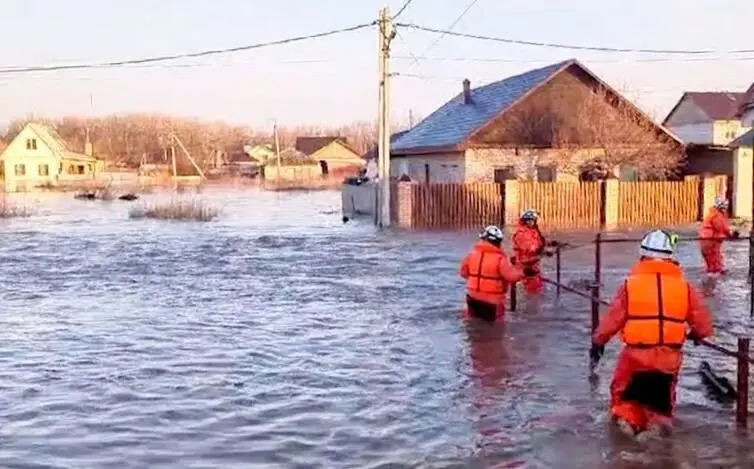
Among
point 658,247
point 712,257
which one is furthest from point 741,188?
point 658,247

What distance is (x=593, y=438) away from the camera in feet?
26.2

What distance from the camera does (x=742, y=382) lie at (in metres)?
7.85

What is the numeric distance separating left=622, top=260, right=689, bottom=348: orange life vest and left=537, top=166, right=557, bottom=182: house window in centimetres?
2862

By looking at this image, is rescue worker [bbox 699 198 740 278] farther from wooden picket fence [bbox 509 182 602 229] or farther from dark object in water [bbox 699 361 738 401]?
wooden picket fence [bbox 509 182 602 229]

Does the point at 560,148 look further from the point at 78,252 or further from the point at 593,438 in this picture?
the point at 593,438

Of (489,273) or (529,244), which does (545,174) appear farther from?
(489,273)

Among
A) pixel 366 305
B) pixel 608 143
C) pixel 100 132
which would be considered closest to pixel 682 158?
pixel 608 143

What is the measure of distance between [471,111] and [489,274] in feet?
89.0

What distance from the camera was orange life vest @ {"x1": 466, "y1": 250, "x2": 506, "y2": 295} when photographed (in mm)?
12328

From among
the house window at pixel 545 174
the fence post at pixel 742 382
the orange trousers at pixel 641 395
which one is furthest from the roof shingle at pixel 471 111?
the orange trousers at pixel 641 395

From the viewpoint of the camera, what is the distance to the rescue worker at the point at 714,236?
1744 centimetres

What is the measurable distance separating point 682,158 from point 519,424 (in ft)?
97.0

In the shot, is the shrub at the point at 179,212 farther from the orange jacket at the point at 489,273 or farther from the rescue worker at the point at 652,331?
the rescue worker at the point at 652,331

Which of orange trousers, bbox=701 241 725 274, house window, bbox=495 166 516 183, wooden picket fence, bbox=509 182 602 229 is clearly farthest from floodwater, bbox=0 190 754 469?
house window, bbox=495 166 516 183
